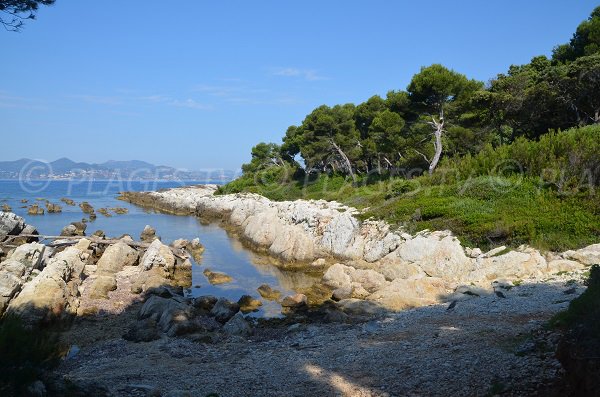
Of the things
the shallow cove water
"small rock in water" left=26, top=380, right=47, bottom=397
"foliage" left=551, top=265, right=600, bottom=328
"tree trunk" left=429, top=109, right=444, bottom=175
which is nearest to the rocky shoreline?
"small rock in water" left=26, top=380, right=47, bottom=397

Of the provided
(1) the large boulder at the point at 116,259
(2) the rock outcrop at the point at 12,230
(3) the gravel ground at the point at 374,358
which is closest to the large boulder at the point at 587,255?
(3) the gravel ground at the point at 374,358

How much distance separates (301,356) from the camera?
1215 cm

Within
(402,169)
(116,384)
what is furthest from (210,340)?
(402,169)

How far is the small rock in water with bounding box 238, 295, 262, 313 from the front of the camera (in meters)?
19.7

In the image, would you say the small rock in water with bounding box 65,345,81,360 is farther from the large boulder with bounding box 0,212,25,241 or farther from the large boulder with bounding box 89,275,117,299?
the large boulder with bounding box 0,212,25,241

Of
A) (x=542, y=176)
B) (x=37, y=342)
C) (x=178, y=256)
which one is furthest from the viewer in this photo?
(x=178, y=256)

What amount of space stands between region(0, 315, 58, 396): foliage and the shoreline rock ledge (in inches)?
532

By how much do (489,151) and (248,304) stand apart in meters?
22.8

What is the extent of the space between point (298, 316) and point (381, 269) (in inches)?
280

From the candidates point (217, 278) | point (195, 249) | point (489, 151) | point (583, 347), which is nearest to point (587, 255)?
point (583, 347)

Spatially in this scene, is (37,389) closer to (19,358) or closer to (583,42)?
(19,358)

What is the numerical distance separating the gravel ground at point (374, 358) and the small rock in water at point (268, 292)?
5.85 metres

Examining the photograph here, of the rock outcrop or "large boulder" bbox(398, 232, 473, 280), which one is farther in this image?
the rock outcrop

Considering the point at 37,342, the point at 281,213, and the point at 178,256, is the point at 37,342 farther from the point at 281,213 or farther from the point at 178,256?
the point at 281,213
